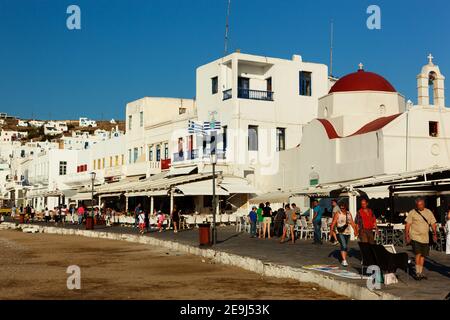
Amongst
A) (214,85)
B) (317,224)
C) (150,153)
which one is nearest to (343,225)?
(317,224)

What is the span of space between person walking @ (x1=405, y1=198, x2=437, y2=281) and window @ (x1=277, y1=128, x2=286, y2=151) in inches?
964

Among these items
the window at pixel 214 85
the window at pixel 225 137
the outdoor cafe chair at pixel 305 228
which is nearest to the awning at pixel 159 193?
the window at pixel 225 137

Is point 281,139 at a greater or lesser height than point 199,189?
greater

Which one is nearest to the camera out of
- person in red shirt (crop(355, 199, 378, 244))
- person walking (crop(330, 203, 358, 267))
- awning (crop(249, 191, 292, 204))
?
person in red shirt (crop(355, 199, 378, 244))

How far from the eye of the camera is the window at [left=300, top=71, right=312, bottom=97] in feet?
122

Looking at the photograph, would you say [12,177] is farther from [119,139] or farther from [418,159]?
[418,159]

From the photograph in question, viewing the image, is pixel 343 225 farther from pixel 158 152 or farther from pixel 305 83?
pixel 158 152

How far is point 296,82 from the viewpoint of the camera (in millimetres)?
36625

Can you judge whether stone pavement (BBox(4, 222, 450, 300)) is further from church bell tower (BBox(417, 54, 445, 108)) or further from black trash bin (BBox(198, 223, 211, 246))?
church bell tower (BBox(417, 54, 445, 108))

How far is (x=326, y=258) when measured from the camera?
15.0m

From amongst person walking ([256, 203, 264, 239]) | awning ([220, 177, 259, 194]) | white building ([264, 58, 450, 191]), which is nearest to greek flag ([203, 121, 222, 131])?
awning ([220, 177, 259, 194])

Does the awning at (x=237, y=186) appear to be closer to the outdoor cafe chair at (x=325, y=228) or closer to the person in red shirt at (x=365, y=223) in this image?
the outdoor cafe chair at (x=325, y=228)

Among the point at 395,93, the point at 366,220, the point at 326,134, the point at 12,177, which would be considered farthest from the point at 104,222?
the point at 12,177

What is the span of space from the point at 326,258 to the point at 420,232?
430 cm
